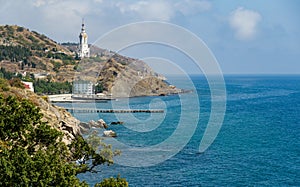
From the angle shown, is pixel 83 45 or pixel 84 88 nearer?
pixel 84 88

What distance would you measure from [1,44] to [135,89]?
47470mm

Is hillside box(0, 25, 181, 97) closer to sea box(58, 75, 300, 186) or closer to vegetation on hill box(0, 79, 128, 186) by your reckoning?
sea box(58, 75, 300, 186)

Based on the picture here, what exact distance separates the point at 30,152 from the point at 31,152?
0.05m

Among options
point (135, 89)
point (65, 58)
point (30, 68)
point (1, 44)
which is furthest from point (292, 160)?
point (1, 44)

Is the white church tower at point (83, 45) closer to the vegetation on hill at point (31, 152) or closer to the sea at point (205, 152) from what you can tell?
the sea at point (205, 152)

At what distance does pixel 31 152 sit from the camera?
12570 mm

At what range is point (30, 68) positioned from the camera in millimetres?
101438

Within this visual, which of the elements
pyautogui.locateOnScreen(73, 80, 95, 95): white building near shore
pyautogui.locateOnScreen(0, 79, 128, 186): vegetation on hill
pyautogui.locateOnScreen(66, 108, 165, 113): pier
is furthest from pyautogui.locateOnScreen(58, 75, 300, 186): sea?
pyautogui.locateOnScreen(73, 80, 95, 95): white building near shore

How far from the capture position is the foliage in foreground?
988 cm

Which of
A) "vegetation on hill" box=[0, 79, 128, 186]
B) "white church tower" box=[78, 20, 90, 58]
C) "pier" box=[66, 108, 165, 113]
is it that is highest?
"white church tower" box=[78, 20, 90, 58]

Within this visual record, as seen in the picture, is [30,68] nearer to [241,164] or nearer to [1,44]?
[1,44]

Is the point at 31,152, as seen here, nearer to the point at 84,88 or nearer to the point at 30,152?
the point at 30,152

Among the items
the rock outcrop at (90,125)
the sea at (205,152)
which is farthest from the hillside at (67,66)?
the sea at (205,152)

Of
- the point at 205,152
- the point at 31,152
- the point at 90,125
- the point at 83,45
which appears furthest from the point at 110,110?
the point at 83,45
